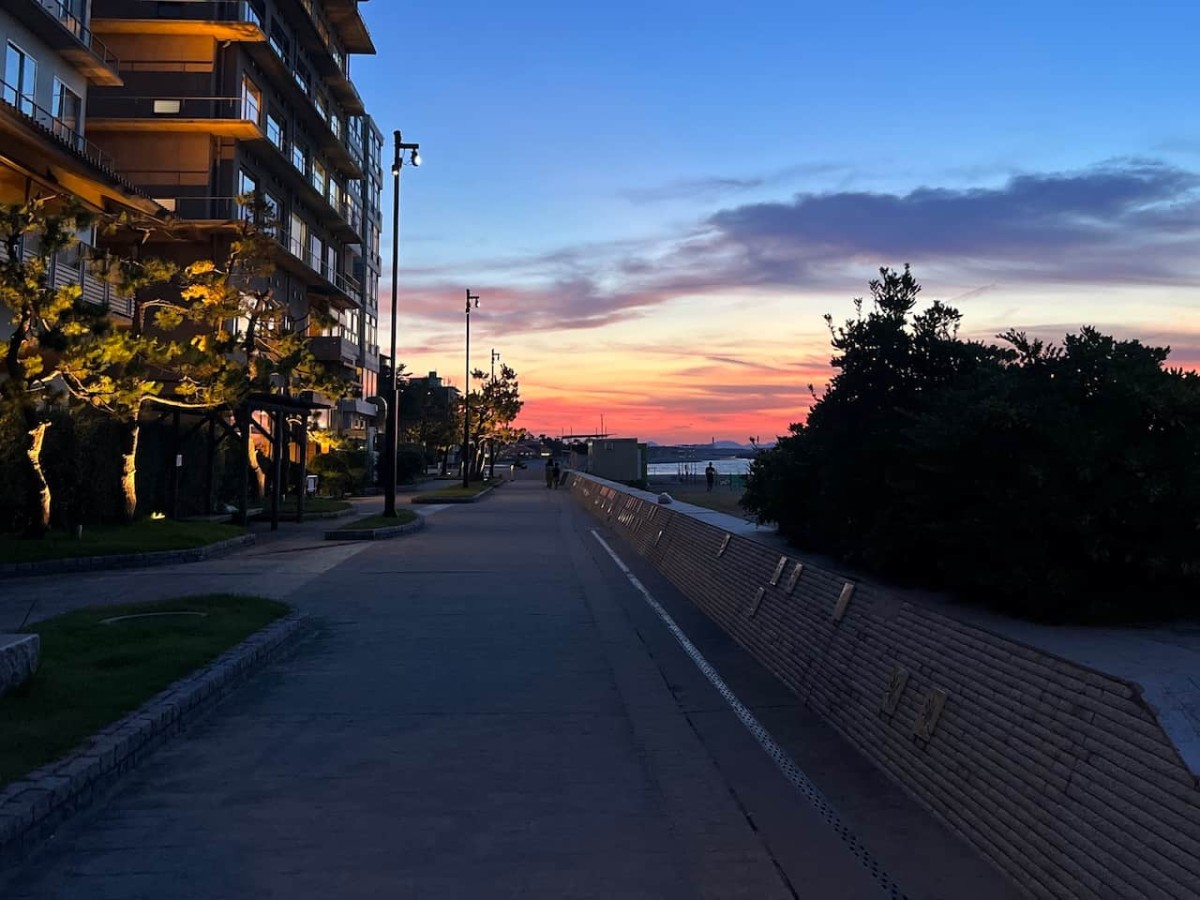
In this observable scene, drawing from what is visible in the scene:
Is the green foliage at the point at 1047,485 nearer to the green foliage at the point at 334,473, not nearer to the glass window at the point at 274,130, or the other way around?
the glass window at the point at 274,130

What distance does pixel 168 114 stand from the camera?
35.3 metres

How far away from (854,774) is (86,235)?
87.8 ft

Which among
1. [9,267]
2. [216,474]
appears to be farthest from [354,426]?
[9,267]

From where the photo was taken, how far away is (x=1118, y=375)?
9.91 meters

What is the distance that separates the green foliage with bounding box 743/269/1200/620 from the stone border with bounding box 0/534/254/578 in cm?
1189

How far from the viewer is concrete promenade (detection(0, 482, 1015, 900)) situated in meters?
4.60

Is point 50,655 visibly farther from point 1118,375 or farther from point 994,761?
point 1118,375

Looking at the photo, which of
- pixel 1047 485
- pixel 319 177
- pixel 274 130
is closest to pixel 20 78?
pixel 274 130

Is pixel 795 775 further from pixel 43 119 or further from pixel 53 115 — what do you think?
pixel 53 115

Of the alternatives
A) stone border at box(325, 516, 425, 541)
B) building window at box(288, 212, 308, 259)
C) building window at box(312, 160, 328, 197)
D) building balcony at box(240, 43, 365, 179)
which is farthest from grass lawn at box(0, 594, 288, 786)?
building window at box(312, 160, 328, 197)

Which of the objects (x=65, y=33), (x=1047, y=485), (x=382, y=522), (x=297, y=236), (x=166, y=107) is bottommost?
(x=382, y=522)

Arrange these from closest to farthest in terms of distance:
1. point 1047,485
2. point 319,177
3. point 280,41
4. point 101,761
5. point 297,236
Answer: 1. point 101,761
2. point 1047,485
3. point 280,41
4. point 297,236
5. point 319,177

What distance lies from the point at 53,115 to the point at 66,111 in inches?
43.4

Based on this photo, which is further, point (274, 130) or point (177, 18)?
point (274, 130)
